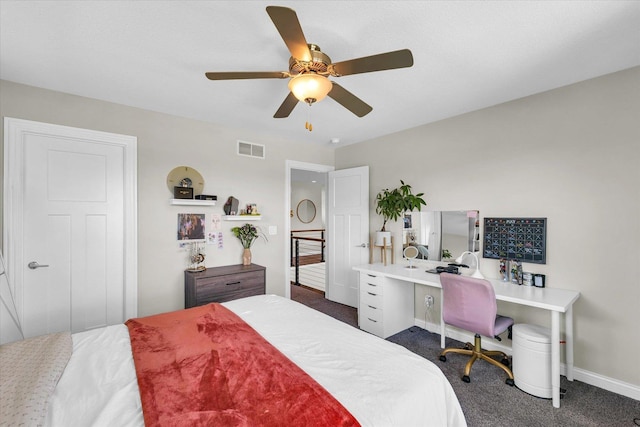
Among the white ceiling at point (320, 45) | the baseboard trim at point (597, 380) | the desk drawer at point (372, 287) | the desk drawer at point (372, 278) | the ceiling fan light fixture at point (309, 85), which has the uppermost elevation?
the white ceiling at point (320, 45)

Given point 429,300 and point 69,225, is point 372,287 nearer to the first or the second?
point 429,300

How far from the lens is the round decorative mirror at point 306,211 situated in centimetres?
889

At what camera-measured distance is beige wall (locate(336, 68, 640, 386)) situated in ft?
Answer: 7.28

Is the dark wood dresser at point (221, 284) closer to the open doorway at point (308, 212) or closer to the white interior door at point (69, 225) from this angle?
the white interior door at point (69, 225)

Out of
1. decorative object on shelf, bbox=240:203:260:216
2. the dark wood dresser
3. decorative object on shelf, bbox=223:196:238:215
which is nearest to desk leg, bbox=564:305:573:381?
the dark wood dresser

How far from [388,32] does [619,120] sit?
6.82 feet

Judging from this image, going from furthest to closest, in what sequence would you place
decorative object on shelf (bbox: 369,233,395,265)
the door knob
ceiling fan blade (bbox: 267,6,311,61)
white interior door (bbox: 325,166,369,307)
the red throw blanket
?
white interior door (bbox: 325,166,369,307)
decorative object on shelf (bbox: 369,233,395,265)
the door knob
ceiling fan blade (bbox: 267,6,311,61)
the red throw blanket

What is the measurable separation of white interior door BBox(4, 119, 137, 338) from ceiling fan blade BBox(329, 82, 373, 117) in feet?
7.44

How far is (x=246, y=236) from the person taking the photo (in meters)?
3.64

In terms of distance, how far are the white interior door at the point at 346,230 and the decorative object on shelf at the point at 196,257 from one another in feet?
6.69

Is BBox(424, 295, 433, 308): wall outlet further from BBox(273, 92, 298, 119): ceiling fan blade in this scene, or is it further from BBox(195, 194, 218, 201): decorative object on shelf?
BBox(195, 194, 218, 201): decorative object on shelf

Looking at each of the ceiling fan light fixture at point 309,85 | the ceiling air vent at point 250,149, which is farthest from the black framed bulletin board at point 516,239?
the ceiling air vent at point 250,149

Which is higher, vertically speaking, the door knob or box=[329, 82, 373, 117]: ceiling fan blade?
box=[329, 82, 373, 117]: ceiling fan blade

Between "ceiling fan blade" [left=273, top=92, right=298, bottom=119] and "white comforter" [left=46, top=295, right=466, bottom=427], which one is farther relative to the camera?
"ceiling fan blade" [left=273, top=92, right=298, bottom=119]
